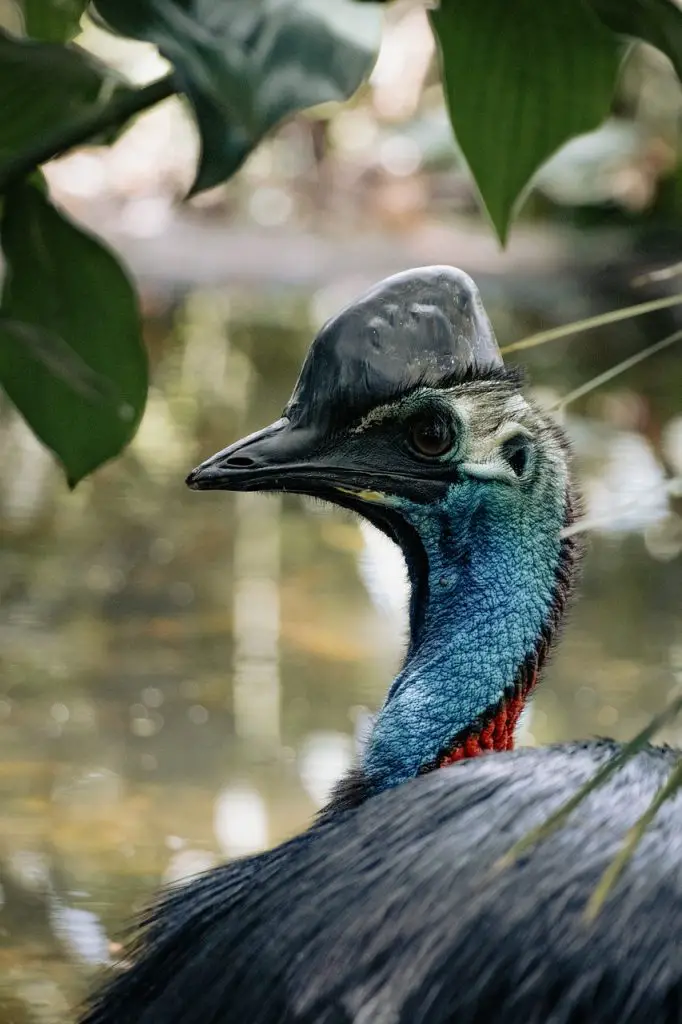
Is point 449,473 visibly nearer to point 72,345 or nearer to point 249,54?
point 72,345

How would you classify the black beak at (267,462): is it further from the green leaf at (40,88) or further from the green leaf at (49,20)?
the green leaf at (40,88)

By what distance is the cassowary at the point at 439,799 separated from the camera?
1265 mm

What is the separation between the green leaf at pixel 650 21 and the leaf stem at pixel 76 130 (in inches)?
9.8

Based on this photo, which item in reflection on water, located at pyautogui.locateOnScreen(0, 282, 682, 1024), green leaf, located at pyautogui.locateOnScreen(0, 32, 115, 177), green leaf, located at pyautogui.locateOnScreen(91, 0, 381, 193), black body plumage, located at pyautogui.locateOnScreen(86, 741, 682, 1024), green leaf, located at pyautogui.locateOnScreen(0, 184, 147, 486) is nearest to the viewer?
green leaf, located at pyautogui.locateOnScreen(91, 0, 381, 193)

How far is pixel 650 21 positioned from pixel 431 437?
2.53 feet

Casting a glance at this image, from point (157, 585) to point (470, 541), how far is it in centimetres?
263

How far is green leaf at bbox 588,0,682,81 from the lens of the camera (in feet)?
2.83

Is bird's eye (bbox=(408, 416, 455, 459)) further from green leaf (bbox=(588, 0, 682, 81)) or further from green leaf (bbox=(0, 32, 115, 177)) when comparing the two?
green leaf (bbox=(588, 0, 682, 81))

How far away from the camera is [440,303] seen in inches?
61.4

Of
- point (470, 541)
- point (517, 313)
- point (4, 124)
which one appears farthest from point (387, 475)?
point (517, 313)

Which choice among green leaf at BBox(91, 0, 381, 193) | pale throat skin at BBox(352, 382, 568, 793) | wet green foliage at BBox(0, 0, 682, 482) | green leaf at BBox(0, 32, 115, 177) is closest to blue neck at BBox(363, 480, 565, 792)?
pale throat skin at BBox(352, 382, 568, 793)

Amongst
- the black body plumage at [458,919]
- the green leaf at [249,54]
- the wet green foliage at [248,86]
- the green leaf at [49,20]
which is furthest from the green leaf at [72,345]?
the black body plumage at [458,919]

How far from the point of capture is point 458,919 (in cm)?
130

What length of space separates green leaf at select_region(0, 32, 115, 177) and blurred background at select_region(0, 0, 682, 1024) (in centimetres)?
37
